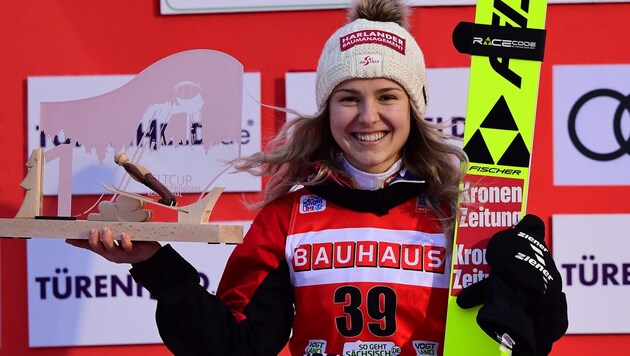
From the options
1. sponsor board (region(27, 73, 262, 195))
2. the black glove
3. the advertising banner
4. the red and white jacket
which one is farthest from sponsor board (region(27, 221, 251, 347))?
the black glove

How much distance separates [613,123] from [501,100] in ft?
3.38

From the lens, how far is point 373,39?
2.38 meters

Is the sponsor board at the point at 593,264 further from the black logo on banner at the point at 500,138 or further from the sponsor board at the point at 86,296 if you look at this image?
the sponsor board at the point at 86,296

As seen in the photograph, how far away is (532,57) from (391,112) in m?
0.45

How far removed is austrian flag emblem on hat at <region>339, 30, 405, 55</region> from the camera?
7.80 feet

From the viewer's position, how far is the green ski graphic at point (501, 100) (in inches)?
97.7

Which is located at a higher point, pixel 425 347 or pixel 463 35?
pixel 463 35

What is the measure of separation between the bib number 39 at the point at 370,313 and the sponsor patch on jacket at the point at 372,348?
0.02 m

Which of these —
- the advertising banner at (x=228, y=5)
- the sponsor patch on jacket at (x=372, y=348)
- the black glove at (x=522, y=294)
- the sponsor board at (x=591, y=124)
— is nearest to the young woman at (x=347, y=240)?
the sponsor patch on jacket at (x=372, y=348)

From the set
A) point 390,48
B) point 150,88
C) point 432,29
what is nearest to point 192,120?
point 150,88

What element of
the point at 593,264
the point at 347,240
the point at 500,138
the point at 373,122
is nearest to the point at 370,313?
the point at 347,240

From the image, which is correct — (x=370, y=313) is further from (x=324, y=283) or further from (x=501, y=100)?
(x=501, y=100)

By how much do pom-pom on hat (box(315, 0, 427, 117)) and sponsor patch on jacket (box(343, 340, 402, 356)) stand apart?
21.7 inches

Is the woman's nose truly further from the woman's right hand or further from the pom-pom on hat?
the woman's right hand
